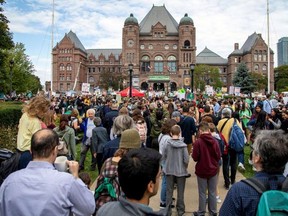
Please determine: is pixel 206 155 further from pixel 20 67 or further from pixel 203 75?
pixel 203 75

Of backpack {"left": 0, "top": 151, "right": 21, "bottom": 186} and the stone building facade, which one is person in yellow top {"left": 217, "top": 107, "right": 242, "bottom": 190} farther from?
the stone building facade

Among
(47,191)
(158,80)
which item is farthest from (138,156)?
(158,80)

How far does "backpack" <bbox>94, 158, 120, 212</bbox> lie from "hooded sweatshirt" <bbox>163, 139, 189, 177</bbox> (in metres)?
2.72

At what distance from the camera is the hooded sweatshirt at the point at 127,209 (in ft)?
7.02

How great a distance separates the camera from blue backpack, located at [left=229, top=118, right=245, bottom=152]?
826 cm

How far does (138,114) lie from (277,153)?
6.27 meters

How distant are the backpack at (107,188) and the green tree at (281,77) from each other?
355 ft

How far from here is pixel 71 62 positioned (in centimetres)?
10856

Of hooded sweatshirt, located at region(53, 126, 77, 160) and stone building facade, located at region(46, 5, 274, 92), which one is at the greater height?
stone building facade, located at region(46, 5, 274, 92)

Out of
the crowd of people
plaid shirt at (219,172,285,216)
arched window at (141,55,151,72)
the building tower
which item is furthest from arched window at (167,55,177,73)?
plaid shirt at (219,172,285,216)

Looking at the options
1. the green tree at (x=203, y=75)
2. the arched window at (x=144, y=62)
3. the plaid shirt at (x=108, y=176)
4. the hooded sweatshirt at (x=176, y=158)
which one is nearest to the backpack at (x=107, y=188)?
the plaid shirt at (x=108, y=176)

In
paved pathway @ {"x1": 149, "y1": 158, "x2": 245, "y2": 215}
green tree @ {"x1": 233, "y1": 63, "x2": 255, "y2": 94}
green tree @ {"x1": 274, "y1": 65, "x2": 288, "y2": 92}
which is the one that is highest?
green tree @ {"x1": 274, "y1": 65, "x2": 288, "y2": 92}

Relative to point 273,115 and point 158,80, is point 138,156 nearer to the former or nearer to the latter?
point 273,115

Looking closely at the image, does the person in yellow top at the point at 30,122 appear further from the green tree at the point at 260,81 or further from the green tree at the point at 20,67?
the green tree at the point at 260,81
